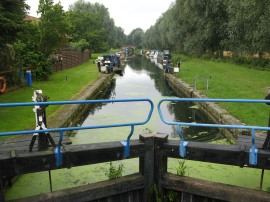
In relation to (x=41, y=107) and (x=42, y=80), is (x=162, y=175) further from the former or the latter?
(x=42, y=80)

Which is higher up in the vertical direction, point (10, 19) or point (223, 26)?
point (223, 26)

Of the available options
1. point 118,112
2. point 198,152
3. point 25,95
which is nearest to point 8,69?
point 25,95

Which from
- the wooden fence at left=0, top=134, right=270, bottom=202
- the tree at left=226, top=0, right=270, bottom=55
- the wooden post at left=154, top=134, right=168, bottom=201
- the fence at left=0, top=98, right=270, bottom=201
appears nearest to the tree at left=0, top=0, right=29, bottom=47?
the fence at left=0, top=98, right=270, bottom=201

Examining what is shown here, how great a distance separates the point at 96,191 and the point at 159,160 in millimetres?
1024

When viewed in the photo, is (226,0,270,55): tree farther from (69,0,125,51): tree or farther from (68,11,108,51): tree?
(69,0,125,51): tree

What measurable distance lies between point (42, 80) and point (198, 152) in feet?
50.2

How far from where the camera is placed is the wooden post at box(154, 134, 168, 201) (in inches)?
176

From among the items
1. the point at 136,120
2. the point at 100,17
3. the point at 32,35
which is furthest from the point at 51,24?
the point at 100,17

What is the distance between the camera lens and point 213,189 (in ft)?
13.8

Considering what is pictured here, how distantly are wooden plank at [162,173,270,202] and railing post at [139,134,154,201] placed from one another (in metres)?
0.21

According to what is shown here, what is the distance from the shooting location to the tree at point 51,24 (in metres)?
19.0

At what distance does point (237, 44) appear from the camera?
22531 mm

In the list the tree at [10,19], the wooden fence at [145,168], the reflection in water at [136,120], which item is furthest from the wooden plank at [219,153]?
the tree at [10,19]

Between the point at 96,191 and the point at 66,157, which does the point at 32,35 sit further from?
the point at 96,191
